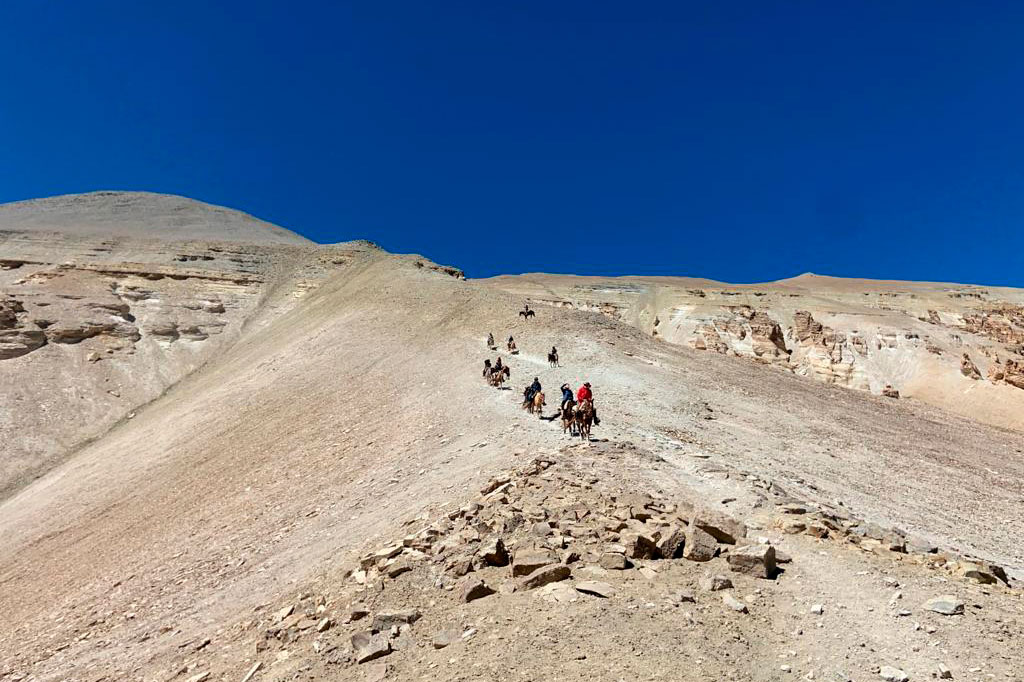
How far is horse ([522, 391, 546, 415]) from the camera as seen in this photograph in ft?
53.5

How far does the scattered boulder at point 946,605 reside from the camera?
6293 mm

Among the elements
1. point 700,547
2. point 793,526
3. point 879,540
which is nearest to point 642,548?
point 700,547

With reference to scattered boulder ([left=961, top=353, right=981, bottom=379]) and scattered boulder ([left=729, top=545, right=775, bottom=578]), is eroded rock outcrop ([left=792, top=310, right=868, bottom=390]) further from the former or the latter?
scattered boulder ([left=729, top=545, right=775, bottom=578])

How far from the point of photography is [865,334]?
174 feet

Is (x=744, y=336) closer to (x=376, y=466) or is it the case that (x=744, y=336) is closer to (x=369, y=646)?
(x=376, y=466)

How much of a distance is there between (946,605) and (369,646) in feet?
20.2

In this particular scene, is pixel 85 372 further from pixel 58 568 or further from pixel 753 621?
pixel 753 621

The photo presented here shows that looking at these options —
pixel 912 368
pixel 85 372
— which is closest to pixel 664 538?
pixel 85 372

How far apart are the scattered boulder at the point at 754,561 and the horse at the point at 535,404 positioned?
30.8ft

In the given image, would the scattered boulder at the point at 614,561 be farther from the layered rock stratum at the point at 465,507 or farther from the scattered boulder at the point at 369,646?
the scattered boulder at the point at 369,646

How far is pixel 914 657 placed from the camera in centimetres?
555

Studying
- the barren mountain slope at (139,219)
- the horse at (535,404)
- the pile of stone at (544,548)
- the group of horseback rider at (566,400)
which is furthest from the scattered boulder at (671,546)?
the barren mountain slope at (139,219)

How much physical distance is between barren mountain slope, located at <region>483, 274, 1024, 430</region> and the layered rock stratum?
1.49m

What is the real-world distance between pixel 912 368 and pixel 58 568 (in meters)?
54.0
